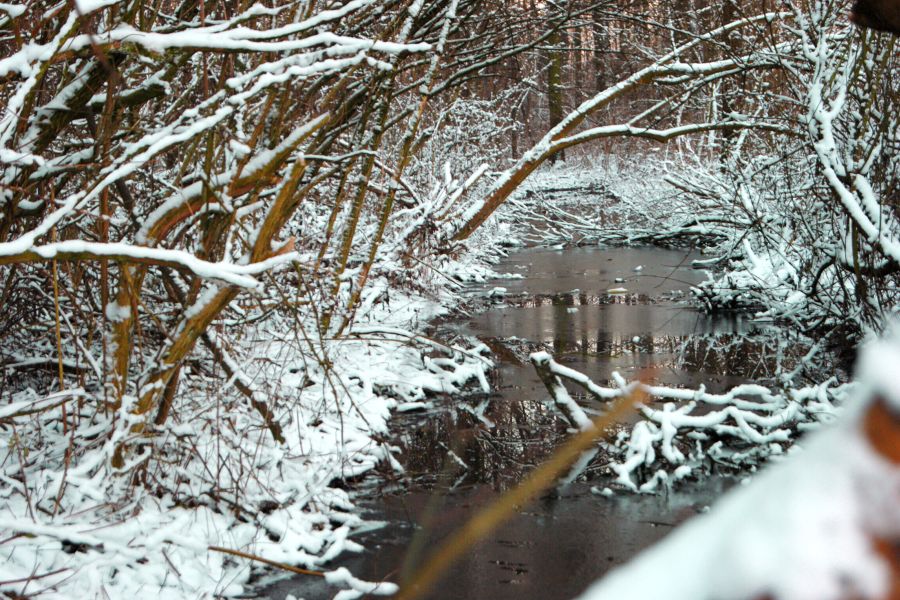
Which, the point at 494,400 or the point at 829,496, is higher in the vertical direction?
the point at 829,496

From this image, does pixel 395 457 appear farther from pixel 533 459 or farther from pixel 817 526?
pixel 817 526

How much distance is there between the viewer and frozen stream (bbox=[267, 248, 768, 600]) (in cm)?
409

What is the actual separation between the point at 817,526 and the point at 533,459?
205 inches

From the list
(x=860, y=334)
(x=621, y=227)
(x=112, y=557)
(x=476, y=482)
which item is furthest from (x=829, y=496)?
(x=621, y=227)

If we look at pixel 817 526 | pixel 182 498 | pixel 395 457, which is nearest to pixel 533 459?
pixel 395 457

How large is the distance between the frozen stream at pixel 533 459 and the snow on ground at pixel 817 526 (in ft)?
1.72

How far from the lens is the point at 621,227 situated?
673 inches

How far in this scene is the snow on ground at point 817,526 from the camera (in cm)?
37

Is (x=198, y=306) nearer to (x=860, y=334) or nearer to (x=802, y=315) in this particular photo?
(x=860, y=334)

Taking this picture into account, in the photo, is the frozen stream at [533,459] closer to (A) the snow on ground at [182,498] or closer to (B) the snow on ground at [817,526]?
(A) the snow on ground at [182,498]

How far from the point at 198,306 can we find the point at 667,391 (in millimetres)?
2800

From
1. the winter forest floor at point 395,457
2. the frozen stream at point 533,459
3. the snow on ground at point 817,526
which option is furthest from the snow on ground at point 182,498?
the snow on ground at point 817,526

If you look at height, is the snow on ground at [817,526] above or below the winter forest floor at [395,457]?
above

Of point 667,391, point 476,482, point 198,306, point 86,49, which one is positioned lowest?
point 476,482
